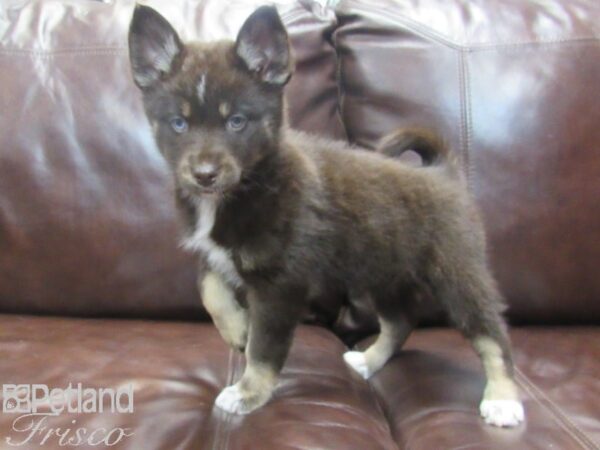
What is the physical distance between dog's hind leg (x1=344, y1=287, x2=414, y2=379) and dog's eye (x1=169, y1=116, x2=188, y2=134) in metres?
0.83

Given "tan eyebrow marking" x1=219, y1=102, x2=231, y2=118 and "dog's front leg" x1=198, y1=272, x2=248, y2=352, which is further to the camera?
"dog's front leg" x1=198, y1=272, x2=248, y2=352

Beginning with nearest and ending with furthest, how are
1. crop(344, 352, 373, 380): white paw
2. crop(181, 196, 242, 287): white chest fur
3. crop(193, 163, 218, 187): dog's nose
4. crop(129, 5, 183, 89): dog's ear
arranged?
crop(193, 163, 218, 187): dog's nose, crop(129, 5, 183, 89): dog's ear, crop(181, 196, 242, 287): white chest fur, crop(344, 352, 373, 380): white paw

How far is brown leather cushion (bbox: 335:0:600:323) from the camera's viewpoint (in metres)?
2.44

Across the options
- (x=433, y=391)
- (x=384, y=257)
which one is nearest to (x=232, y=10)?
(x=384, y=257)

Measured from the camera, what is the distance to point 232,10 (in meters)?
2.56

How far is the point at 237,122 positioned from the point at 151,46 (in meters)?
0.31

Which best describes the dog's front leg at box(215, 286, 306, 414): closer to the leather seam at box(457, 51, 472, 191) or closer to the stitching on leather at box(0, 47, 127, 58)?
the leather seam at box(457, 51, 472, 191)

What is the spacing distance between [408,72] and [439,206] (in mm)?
654

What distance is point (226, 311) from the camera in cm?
200

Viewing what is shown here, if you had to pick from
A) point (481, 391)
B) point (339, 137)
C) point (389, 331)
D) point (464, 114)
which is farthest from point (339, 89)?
point (481, 391)

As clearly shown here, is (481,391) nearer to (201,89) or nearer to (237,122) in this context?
(237,122)

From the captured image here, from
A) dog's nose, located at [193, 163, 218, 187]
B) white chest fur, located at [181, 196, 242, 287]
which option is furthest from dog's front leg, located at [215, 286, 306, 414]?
dog's nose, located at [193, 163, 218, 187]

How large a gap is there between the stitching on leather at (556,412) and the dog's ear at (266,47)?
1.08 metres

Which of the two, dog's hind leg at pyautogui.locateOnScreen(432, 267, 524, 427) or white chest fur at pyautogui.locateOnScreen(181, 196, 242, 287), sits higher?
white chest fur at pyautogui.locateOnScreen(181, 196, 242, 287)
